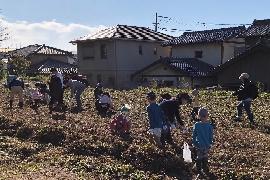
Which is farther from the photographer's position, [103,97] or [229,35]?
[229,35]

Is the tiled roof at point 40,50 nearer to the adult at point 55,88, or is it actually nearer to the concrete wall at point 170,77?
the concrete wall at point 170,77

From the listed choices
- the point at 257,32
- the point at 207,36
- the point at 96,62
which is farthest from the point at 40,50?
the point at 257,32

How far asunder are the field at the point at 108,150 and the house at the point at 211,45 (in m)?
21.2

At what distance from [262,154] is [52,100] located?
28.0 feet

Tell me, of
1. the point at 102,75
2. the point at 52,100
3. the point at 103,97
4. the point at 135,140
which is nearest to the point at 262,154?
the point at 135,140

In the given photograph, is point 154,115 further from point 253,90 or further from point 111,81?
point 111,81

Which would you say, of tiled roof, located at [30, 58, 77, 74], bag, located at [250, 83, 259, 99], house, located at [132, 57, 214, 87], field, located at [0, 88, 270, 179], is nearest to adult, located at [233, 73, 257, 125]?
bag, located at [250, 83, 259, 99]

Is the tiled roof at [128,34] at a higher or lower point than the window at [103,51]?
higher

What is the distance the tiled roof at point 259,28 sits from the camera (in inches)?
1222

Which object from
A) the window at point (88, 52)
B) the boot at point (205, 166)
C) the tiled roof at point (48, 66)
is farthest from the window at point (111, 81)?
the boot at point (205, 166)

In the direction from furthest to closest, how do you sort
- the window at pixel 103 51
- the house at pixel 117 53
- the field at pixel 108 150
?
the window at pixel 103 51 < the house at pixel 117 53 < the field at pixel 108 150

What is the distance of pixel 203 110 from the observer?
27.8ft

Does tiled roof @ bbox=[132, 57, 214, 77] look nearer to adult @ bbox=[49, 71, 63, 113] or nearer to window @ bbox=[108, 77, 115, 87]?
window @ bbox=[108, 77, 115, 87]

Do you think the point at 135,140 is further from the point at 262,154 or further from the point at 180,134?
the point at 262,154
